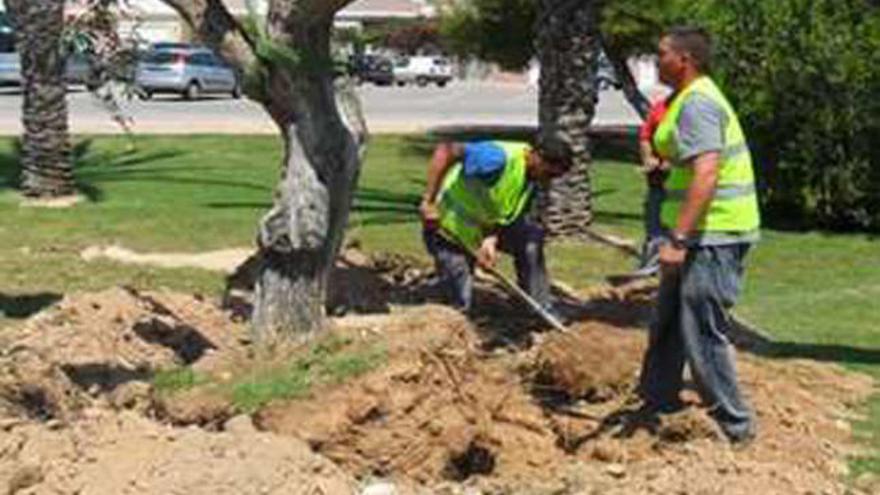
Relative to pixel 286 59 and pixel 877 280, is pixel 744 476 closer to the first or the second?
pixel 286 59

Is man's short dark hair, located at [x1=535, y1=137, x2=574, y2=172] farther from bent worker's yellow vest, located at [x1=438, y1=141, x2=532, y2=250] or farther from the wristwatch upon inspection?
the wristwatch

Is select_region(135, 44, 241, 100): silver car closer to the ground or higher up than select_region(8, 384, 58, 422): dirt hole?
closer to the ground

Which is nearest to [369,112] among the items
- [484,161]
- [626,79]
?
[626,79]

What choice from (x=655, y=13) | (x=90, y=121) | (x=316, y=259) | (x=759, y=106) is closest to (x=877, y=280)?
(x=759, y=106)

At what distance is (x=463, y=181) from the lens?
10.1 m

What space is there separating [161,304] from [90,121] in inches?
951

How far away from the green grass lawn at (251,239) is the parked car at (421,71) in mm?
41713

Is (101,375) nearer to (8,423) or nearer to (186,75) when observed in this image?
(8,423)

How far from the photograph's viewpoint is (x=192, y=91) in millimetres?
47219

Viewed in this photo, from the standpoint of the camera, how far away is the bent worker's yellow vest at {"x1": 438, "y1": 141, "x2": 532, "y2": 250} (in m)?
10.1

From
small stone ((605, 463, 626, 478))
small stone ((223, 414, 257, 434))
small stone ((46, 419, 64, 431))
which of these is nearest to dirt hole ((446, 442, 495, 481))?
small stone ((605, 463, 626, 478))

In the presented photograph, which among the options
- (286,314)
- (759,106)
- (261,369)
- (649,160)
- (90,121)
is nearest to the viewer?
(261,369)

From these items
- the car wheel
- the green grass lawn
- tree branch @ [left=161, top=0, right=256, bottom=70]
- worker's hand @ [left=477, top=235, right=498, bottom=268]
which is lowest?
the car wheel

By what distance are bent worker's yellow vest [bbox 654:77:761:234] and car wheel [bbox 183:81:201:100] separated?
132 ft
